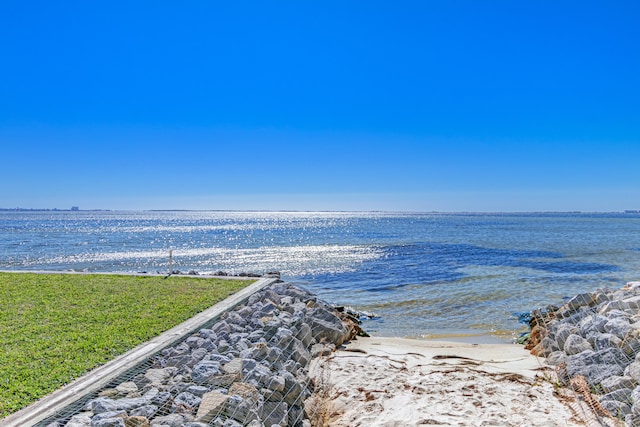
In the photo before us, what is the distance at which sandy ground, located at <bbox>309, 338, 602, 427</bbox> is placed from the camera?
5.25 meters

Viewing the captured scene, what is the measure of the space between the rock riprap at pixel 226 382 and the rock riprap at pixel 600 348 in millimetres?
3602

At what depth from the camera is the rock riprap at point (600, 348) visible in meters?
5.14

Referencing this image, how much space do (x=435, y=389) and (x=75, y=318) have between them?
566 centimetres

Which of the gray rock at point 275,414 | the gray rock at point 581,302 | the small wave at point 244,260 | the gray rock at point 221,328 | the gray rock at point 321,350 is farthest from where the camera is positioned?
the small wave at point 244,260

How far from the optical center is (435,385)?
20.4 feet

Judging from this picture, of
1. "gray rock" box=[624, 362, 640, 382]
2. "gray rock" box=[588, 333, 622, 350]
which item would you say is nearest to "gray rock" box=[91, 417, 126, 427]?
"gray rock" box=[624, 362, 640, 382]

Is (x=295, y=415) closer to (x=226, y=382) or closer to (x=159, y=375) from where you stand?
(x=226, y=382)

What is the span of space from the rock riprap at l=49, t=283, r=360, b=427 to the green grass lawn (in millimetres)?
678

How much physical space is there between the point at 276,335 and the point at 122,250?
32.1 metres

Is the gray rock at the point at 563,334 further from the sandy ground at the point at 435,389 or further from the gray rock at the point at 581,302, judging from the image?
the gray rock at the point at 581,302

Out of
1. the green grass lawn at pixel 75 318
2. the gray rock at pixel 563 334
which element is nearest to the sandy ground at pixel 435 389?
the gray rock at pixel 563 334

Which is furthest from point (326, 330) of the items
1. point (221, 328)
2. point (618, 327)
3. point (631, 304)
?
point (631, 304)

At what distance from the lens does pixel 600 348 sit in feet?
20.6

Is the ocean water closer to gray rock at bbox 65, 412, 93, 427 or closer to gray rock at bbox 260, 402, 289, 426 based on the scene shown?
gray rock at bbox 260, 402, 289, 426
